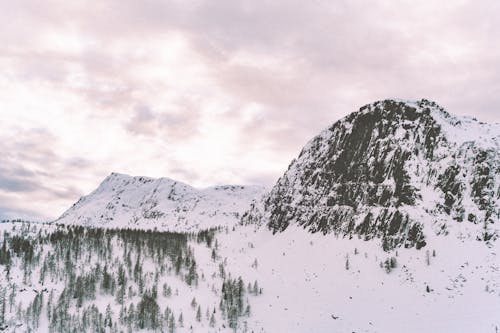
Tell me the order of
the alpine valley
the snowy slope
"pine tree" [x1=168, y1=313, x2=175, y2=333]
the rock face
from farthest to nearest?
the rock face < "pine tree" [x1=168, y1=313, x2=175, y2=333] < the alpine valley < the snowy slope

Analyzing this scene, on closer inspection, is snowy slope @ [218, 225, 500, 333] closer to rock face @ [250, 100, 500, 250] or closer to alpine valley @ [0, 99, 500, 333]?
alpine valley @ [0, 99, 500, 333]

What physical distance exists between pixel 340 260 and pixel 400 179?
18291mm

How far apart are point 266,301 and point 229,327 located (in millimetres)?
8463

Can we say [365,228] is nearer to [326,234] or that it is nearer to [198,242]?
[326,234]

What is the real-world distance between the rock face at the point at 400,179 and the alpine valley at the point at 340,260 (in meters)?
0.27

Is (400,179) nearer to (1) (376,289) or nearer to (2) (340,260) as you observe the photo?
(2) (340,260)

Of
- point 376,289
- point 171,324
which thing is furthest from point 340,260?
point 171,324

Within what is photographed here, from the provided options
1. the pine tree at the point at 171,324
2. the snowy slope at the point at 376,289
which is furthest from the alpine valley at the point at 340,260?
the pine tree at the point at 171,324

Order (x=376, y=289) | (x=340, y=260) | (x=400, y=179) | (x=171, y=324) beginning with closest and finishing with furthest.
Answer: (x=376, y=289) → (x=171, y=324) → (x=340, y=260) → (x=400, y=179)

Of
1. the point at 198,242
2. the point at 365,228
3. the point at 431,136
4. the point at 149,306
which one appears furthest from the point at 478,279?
the point at 198,242

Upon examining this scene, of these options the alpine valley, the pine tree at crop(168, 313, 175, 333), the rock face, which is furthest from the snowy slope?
the pine tree at crop(168, 313, 175, 333)

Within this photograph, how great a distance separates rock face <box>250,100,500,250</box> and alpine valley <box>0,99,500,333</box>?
0.88 ft

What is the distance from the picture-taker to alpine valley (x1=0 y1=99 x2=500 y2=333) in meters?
59.8

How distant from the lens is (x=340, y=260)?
75312 mm
